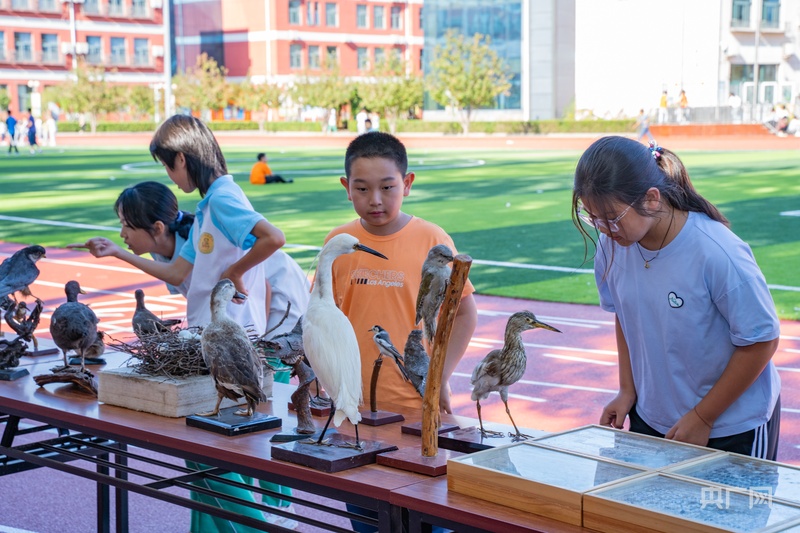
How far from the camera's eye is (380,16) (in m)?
87.3

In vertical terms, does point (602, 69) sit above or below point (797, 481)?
above

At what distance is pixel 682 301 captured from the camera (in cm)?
338

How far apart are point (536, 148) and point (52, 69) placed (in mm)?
48697

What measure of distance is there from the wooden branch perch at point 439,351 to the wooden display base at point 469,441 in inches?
4.9

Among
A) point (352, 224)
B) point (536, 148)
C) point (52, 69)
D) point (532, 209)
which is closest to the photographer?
point (352, 224)

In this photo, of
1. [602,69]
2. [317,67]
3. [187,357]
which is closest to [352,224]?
[187,357]

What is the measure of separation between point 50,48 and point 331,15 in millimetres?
23275

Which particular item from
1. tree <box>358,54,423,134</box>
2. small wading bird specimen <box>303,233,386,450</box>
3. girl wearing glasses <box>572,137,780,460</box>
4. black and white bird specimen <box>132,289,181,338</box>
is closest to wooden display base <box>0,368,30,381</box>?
black and white bird specimen <box>132,289,181,338</box>

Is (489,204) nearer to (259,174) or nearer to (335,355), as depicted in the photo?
(259,174)

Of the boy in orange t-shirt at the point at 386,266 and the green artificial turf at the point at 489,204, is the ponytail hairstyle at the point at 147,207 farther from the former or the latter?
the green artificial turf at the point at 489,204

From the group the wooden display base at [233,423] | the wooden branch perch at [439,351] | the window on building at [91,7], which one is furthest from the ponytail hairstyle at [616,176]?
the window on building at [91,7]

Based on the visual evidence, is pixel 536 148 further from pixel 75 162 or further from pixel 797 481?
pixel 797 481

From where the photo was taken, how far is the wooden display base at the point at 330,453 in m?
3.04

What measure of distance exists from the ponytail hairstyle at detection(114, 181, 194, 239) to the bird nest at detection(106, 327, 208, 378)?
132cm
